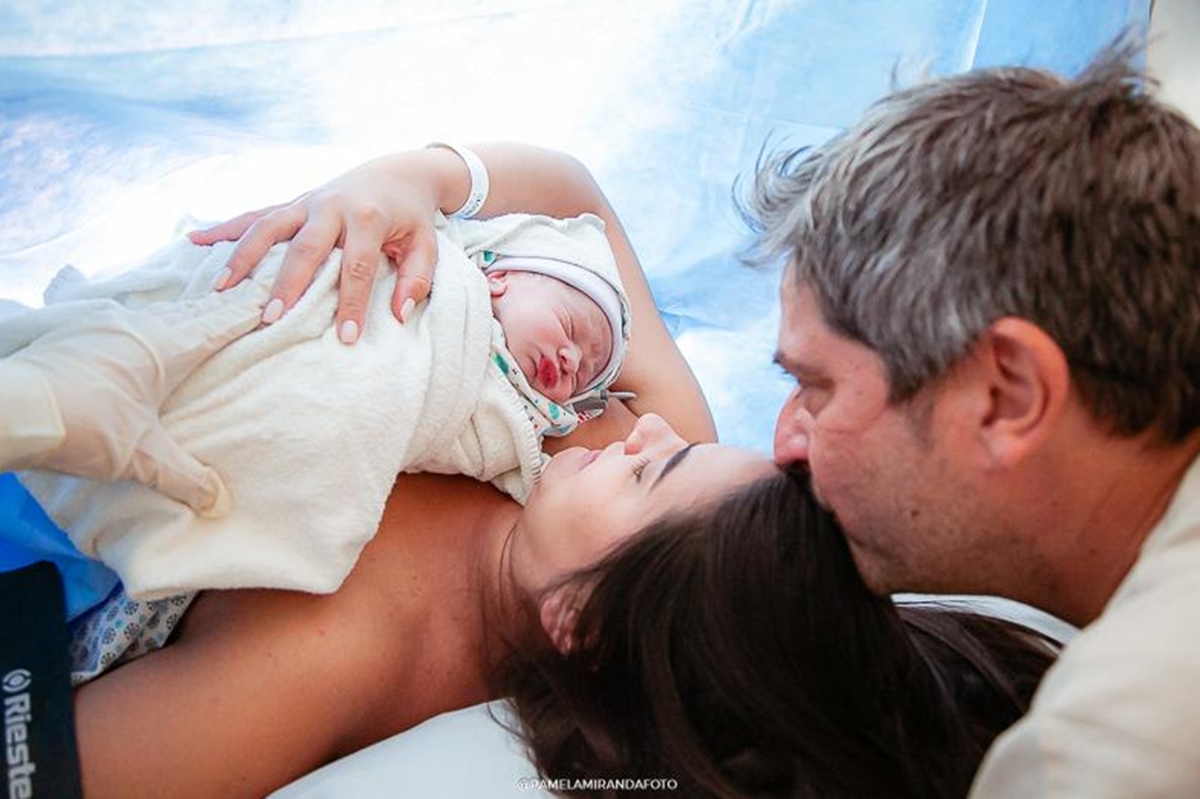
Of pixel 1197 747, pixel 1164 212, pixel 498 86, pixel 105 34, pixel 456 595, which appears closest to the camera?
pixel 1197 747

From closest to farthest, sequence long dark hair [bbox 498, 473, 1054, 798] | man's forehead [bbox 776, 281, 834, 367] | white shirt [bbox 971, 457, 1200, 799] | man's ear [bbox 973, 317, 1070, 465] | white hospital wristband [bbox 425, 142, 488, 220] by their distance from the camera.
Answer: white shirt [bbox 971, 457, 1200, 799] < man's ear [bbox 973, 317, 1070, 465] < man's forehead [bbox 776, 281, 834, 367] < long dark hair [bbox 498, 473, 1054, 798] < white hospital wristband [bbox 425, 142, 488, 220]

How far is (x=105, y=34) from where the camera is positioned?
139cm

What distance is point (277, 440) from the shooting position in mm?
993

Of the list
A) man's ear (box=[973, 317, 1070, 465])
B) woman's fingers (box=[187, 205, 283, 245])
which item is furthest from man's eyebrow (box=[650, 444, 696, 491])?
woman's fingers (box=[187, 205, 283, 245])

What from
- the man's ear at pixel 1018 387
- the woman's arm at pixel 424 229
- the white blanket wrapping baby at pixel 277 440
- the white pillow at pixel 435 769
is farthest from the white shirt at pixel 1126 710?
the woman's arm at pixel 424 229

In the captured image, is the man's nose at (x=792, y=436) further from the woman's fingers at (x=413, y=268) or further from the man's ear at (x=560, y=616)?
the woman's fingers at (x=413, y=268)

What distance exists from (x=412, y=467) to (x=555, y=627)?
0.68 feet

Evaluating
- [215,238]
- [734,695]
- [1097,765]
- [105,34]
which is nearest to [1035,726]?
[1097,765]

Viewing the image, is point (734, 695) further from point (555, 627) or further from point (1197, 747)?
point (1197, 747)

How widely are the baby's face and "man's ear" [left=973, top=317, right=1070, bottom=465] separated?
1.68 feet

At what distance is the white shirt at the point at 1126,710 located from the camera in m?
0.69

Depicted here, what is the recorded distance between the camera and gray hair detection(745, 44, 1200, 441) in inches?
32.2

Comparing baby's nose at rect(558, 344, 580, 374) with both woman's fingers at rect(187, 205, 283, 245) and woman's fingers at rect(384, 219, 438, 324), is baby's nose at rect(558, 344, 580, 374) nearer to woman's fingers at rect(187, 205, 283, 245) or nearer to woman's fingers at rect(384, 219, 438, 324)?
woman's fingers at rect(384, 219, 438, 324)

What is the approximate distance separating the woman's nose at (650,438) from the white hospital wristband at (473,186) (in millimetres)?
333
